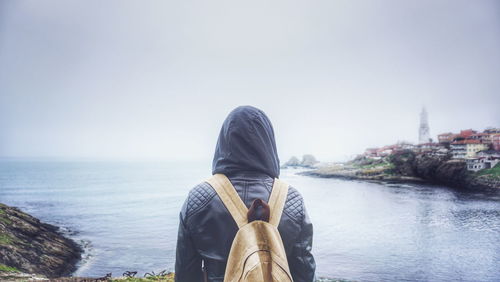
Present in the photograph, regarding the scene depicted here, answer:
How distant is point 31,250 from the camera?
15.7 metres

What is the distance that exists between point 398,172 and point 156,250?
288 ft

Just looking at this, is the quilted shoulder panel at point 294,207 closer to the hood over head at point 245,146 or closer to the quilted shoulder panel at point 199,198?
the hood over head at point 245,146

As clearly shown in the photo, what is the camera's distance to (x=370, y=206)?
158 feet

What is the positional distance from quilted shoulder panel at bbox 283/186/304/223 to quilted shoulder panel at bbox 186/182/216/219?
Answer: 0.59 meters

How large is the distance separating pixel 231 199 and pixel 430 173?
307ft

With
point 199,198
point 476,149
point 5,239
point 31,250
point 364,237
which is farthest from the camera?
point 476,149

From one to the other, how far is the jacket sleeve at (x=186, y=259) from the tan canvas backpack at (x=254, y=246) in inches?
17.1

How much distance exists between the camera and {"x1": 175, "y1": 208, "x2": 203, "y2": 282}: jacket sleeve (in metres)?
2.17

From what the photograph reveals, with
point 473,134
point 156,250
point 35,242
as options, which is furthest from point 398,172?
point 35,242

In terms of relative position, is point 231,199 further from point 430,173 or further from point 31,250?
point 430,173

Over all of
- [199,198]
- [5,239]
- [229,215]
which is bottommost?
[5,239]

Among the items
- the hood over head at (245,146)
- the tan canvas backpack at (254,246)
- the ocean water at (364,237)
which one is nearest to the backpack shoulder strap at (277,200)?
the tan canvas backpack at (254,246)

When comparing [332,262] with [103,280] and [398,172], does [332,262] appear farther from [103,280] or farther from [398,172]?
[398,172]


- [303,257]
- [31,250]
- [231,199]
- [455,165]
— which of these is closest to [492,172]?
[455,165]
